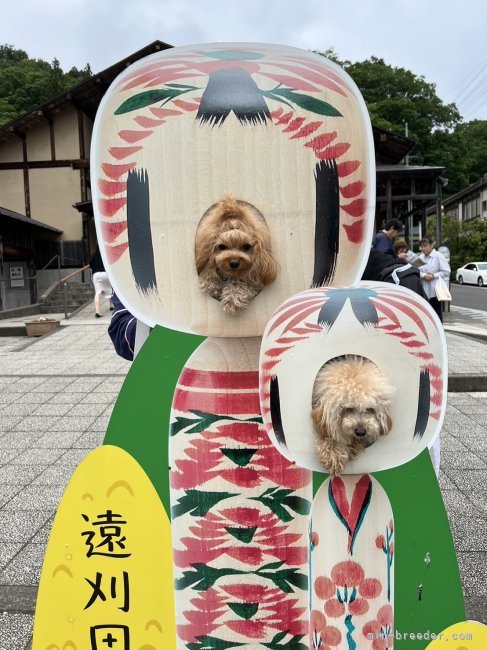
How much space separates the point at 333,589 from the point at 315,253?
0.68 meters

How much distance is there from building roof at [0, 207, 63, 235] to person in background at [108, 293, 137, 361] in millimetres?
14111

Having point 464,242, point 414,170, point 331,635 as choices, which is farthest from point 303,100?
point 464,242

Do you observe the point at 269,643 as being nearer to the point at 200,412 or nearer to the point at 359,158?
the point at 200,412

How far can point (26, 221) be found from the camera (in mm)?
15641

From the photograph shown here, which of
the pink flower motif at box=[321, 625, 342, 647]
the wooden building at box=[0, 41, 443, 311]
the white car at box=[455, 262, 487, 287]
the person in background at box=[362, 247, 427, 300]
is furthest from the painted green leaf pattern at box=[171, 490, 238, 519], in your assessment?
the white car at box=[455, 262, 487, 287]

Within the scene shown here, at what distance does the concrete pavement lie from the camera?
279 centimetres

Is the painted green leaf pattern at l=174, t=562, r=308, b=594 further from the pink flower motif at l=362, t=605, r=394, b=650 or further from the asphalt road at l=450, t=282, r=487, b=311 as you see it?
the asphalt road at l=450, t=282, r=487, b=311

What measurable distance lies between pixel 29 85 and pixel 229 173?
29711 millimetres

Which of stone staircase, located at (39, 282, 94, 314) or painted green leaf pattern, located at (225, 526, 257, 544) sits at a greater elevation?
stone staircase, located at (39, 282, 94, 314)

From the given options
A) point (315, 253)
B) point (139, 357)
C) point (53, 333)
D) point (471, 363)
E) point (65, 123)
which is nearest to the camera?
point (315, 253)

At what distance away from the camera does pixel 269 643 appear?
133cm

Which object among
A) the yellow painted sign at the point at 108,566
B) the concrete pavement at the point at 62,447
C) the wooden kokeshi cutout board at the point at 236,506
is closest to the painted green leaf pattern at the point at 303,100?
the wooden kokeshi cutout board at the point at 236,506

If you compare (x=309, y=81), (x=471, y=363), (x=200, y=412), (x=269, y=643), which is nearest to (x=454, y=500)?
(x=269, y=643)

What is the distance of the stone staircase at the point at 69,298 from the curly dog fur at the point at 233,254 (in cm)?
1476
